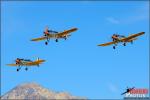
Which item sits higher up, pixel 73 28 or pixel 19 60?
pixel 73 28

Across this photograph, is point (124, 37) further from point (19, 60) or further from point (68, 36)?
point (19, 60)

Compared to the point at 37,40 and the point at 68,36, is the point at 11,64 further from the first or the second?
the point at 68,36

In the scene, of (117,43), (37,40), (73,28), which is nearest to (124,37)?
(117,43)

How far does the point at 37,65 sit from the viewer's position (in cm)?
17875

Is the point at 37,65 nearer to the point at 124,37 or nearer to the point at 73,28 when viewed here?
the point at 73,28

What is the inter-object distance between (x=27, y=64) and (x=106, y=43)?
99.4 feet

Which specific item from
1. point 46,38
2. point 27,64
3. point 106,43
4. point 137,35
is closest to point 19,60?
point 27,64

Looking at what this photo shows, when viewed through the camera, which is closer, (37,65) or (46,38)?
(46,38)

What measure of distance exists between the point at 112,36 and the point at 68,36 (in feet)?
57.8

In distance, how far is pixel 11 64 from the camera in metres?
182

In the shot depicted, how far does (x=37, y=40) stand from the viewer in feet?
569

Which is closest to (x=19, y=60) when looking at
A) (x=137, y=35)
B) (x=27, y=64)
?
(x=27, y=64)

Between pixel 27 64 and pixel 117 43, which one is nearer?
pixel 117 43

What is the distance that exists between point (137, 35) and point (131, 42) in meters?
3.92
